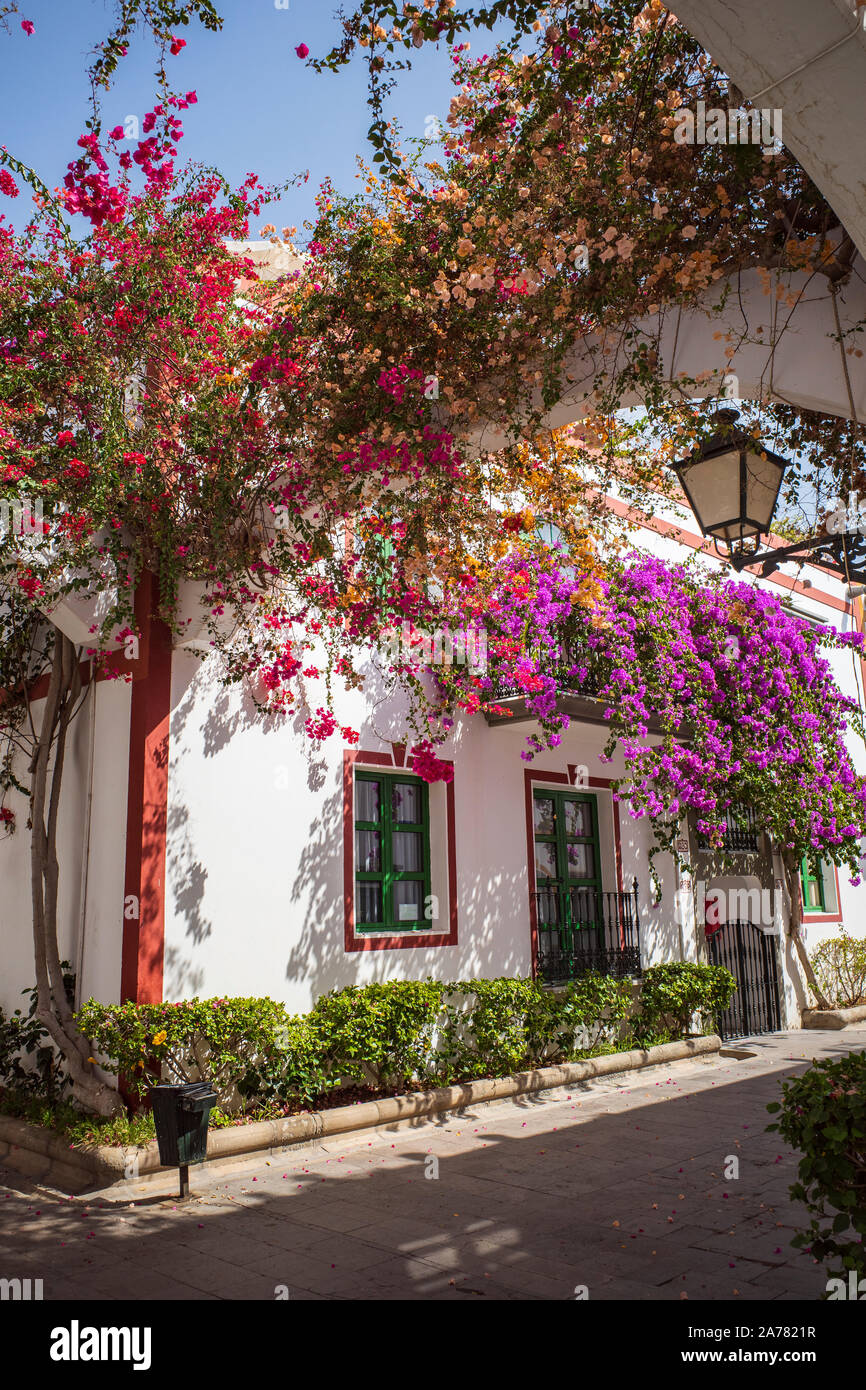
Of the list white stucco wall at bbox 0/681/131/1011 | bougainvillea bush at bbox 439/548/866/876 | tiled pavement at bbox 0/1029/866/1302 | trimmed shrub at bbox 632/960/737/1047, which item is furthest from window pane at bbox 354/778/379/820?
trimmed shrub at bbox 632/960/737/1047

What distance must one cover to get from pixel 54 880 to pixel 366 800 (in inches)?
109

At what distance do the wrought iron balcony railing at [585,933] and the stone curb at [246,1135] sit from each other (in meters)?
1.40

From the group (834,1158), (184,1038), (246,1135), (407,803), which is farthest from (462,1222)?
(407,803)

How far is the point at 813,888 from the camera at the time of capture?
15.1m

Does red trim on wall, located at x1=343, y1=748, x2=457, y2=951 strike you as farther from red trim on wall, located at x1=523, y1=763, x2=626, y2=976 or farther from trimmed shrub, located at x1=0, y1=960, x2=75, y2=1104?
trimmed shrub, located at x1=0, y1=960, x2=75, y2=1104

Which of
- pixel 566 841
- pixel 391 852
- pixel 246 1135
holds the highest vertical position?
pixel 566 841

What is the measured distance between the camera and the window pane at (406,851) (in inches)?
363

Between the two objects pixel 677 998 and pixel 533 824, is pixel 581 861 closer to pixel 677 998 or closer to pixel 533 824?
pixel 533 824

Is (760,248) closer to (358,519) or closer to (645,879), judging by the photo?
(358,519)

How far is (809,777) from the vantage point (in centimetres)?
1200

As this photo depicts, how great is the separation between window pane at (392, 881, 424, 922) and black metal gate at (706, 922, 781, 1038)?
493 centimetres

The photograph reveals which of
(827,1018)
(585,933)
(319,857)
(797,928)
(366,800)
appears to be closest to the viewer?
(319,857)
